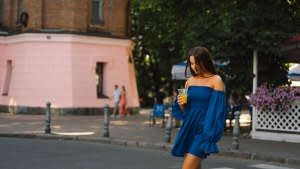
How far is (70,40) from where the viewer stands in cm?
2977

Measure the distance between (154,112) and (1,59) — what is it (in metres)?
13.7

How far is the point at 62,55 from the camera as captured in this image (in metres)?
29.7

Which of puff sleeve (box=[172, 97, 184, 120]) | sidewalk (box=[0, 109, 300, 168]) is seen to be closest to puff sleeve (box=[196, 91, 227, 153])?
puff sleeve (box=[172, 97, 184, 120])

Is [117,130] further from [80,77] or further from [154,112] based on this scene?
[80,77]

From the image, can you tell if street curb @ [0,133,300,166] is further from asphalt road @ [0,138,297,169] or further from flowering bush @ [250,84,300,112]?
flowering bush @ [250,84,300,112]

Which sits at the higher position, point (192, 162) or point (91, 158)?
point (192, 162)

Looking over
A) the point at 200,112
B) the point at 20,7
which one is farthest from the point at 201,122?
the point at 20,7

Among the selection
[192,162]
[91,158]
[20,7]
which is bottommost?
[91,158]

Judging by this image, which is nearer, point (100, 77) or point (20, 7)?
point (20, 7)

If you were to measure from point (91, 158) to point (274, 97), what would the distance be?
259 inches

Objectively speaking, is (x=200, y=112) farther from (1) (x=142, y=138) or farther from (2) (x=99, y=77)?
(2) (x=99, y=77)

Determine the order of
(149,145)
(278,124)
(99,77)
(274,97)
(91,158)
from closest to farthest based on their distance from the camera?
(91,158) → (149,145) → (274,97) → (278,124) → (99,77)

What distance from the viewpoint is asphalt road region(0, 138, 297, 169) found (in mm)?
11320

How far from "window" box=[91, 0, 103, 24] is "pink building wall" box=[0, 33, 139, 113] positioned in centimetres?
131
